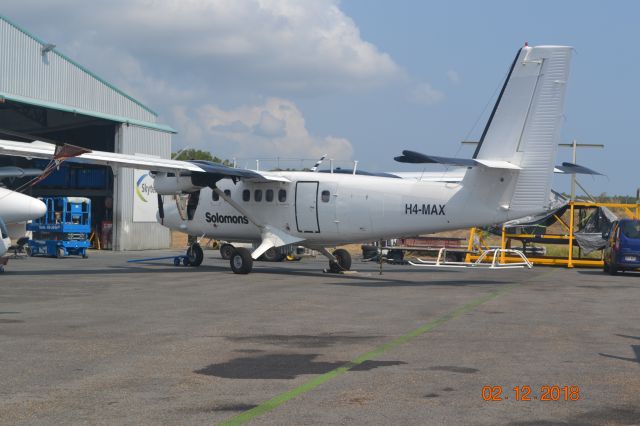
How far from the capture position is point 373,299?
57.8 feet

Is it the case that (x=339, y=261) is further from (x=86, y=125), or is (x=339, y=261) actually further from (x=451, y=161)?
(x=86, y=125)

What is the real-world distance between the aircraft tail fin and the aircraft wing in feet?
24.2

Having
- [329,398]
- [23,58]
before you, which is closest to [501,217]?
[329,398]

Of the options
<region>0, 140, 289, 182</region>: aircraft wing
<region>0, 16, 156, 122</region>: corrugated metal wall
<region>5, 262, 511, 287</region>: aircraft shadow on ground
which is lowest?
<region>5, 262, 511, 287</region>: aircraft shadow on ground

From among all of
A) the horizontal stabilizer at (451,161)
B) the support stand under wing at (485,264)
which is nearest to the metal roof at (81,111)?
the support stand under wing at (485,264)

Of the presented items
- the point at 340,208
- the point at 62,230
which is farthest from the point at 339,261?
the point at 62,230

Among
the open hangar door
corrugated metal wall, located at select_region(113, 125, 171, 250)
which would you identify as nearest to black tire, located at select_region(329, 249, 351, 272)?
corrugated metal wall, located at select_region(113, 125, 171, 250)

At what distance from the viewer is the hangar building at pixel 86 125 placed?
37969 millimetres

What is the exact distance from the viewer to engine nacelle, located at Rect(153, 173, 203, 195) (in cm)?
2567

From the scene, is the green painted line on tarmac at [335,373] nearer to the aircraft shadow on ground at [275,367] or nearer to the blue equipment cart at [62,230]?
the aircraft shadow on ground at [275,367]

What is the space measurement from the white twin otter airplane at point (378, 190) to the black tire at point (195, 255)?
4cm
